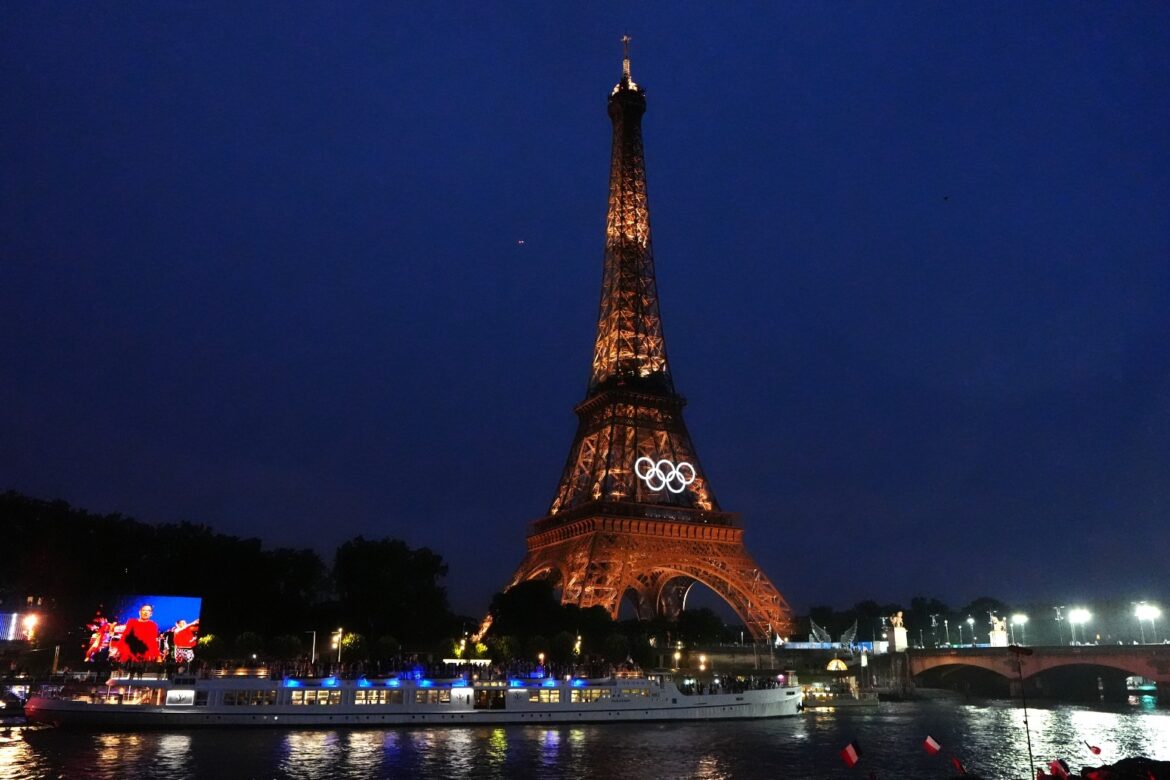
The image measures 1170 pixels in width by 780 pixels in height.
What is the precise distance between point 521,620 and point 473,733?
24.3 metres

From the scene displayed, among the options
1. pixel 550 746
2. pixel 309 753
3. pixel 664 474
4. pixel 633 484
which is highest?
pixel 664 474

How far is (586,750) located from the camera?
39625 mm

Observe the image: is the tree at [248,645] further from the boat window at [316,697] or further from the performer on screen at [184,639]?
the boat window at [316,697]

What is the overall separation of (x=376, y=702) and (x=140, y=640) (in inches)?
966

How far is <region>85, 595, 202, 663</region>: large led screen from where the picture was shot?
63.1 metres

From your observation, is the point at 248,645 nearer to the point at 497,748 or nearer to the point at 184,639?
the point at 184,639

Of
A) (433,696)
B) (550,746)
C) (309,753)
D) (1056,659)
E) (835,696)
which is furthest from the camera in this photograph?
(1056,659)

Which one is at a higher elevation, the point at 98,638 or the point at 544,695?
the point at 98,638

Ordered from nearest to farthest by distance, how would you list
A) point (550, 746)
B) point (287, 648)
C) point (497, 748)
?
point (497, 748) < point (550, 746) < point (287, 648)

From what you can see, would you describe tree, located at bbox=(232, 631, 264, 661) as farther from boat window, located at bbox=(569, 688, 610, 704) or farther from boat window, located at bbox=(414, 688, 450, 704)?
boat window, located at bbox=(569, 688, 610, 704)

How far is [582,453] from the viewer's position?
85750 millimetres

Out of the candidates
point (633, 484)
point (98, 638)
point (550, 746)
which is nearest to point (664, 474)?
point (633, 484)

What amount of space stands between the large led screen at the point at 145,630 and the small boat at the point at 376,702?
14.4m

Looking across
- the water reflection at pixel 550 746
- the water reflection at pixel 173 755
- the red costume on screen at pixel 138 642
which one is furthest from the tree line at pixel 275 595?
the water reflection at pixel 173 755
